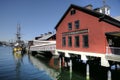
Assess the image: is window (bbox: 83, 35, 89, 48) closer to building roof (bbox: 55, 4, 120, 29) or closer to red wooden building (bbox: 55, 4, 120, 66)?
red wooden building (bbox: 55, 4, 120, 66)

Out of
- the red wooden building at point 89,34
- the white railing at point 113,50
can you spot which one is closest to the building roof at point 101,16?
the red wooden building at point 89,34

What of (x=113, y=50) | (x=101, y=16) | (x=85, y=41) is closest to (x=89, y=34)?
(x=85, y=41)

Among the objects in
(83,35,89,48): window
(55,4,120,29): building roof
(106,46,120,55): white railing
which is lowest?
(106,46,120,55): white railing

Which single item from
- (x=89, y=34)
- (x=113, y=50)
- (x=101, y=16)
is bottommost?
(x=113, y=50)

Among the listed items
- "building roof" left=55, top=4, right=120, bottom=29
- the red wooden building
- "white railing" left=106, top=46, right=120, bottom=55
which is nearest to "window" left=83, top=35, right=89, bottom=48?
the red wooden building

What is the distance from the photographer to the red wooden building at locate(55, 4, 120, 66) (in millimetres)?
22281

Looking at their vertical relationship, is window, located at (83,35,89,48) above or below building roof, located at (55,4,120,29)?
below

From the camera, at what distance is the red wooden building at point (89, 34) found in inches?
877

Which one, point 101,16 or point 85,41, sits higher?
point 101,16

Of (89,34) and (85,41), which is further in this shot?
(85,41)

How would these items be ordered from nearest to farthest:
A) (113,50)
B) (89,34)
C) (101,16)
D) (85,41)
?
(113,50) < (101,16) < (89,34) < (85,41)

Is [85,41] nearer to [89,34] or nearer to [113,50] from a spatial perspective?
[89,34]

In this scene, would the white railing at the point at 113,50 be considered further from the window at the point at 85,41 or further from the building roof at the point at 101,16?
the window at the point at 85,41

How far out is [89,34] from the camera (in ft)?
83.6
